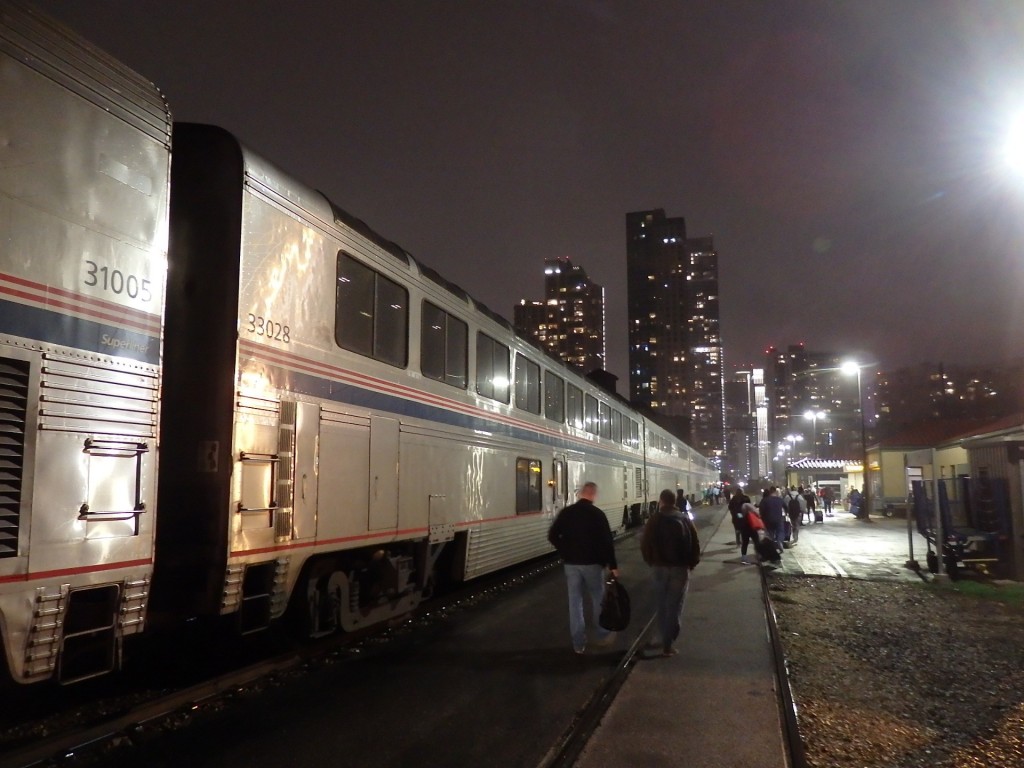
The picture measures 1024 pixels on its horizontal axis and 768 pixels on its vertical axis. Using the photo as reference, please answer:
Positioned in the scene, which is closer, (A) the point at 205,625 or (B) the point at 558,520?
(A) the point at 205,625

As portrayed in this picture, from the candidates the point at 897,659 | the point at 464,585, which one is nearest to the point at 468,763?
the point at 897,659

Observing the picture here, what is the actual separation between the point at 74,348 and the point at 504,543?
7.18 meters

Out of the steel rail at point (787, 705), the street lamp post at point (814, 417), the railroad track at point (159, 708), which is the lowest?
the steel rail at point (787, 705)

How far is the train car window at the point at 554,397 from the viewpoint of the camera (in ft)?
42.8

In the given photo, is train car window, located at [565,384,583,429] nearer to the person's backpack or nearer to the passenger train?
the passenger train

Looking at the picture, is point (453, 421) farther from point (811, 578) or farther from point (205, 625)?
point (811, 578)

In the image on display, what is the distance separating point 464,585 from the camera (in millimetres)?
11195

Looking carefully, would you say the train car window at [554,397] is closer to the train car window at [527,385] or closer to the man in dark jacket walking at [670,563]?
the train car window at [527,385]

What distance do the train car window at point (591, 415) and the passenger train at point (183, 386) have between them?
26.0 feet

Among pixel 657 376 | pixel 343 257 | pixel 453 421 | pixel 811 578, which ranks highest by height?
pixel 657 376

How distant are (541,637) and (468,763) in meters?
3.44

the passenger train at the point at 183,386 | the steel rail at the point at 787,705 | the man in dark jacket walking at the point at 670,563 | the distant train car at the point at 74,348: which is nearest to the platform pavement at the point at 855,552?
the steel rail at the point at 787,705

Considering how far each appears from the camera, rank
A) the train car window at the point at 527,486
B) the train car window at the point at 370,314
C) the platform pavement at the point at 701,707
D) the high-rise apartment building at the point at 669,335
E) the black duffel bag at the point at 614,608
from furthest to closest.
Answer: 1. the high-rise apartment building at the point at 669,335
2. the train car window at the point at 527,486
3. the black duffel bag at the point at 614,608
4. the train car window at the point at 370,314
5. the platform pavement at the point at 701,707

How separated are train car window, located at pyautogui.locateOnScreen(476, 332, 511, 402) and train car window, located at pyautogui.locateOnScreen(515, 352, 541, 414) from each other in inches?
18.2
